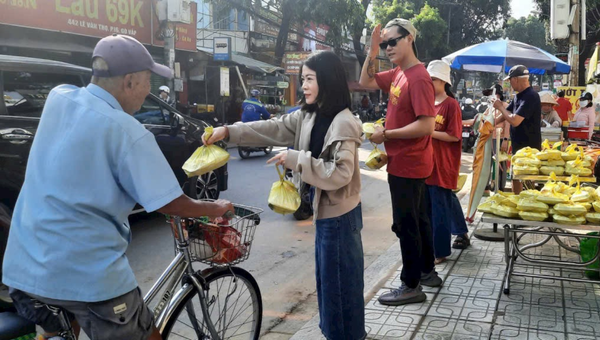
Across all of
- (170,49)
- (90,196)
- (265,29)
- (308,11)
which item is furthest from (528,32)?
(90,196)

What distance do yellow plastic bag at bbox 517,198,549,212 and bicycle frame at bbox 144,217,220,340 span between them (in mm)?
2383

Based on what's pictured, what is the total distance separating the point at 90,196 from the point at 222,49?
701 inches

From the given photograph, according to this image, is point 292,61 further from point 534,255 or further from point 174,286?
point 174,286

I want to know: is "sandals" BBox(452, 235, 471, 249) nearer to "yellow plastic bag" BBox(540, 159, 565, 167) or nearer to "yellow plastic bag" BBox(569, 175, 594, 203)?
"yellow plastic bag" BBox(540, 159, 565, 167)

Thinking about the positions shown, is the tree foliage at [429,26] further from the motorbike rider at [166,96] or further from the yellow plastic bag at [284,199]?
the yellow plastic bag at [284,199]

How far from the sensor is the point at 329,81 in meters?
2.74

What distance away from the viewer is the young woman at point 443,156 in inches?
184

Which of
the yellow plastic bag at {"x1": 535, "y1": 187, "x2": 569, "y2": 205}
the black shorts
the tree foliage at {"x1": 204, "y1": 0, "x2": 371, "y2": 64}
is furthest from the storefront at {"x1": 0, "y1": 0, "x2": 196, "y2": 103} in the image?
the yellow plastic bag at {"x1": 535, "y1": 187, "x2": 569, "y2": 205}

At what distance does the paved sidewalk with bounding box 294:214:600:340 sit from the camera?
344 centimetres

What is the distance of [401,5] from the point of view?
32.3m

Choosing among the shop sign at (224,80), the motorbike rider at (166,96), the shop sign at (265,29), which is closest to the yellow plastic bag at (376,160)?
the motorbike rider at (166,96)

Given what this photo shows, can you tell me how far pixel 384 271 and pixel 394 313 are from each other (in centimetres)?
103

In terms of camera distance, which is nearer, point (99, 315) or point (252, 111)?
point (99, 315)

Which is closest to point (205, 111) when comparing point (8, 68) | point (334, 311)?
point (8, 68)
